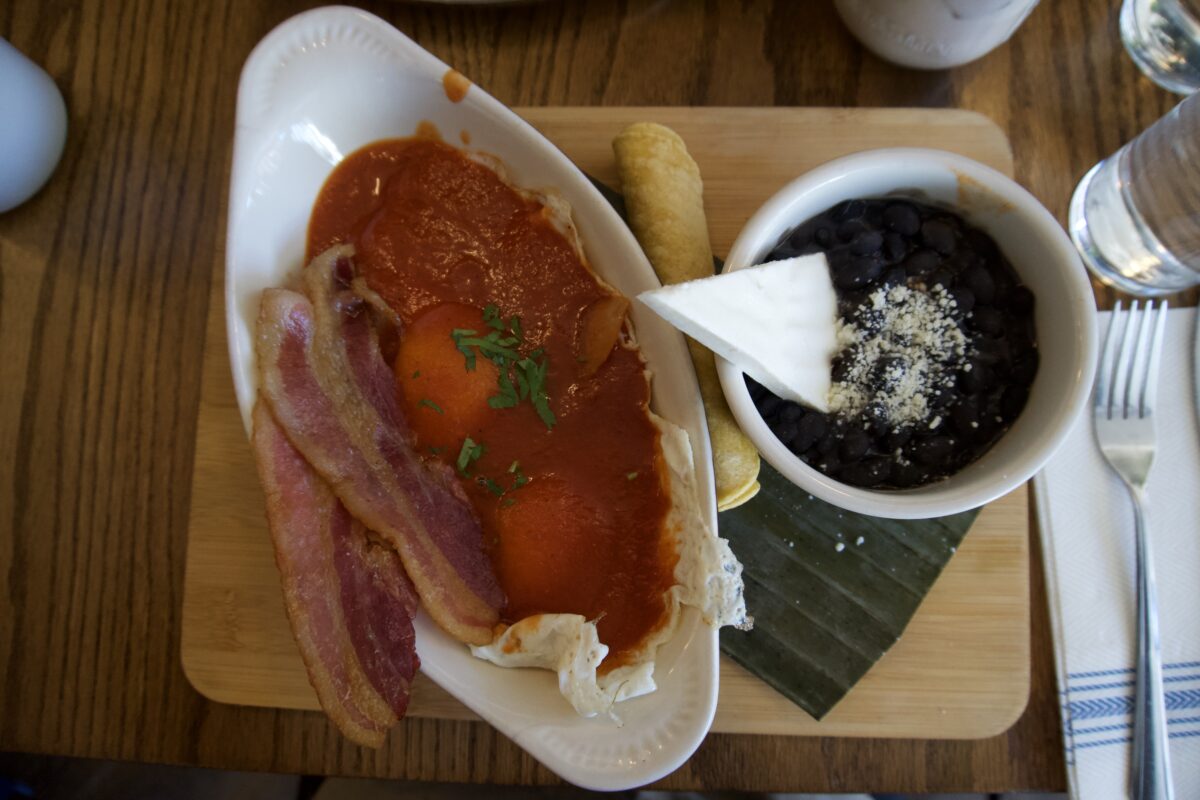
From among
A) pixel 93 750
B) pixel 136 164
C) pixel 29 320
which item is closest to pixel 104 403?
pixel 29 320

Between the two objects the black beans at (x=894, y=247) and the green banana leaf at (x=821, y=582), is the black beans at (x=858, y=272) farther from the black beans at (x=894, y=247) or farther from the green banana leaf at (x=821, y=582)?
the green banana leaf at (x=821, y=582)

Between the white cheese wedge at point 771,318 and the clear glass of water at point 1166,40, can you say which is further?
the clear glass of water at point 1166,40

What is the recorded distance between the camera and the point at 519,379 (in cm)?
142

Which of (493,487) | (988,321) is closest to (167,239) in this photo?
(493,487)

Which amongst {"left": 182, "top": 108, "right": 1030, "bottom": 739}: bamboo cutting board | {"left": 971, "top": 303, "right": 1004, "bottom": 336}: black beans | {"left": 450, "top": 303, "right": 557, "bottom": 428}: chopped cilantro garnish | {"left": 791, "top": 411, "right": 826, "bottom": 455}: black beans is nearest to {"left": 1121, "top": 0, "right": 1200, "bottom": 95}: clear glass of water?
{"left": 182, "top": 108, "right": 1030, "bottom": 739}: bamboo cutting board

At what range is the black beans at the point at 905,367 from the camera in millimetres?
1284

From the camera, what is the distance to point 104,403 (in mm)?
1739

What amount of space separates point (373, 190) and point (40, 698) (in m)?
1.31

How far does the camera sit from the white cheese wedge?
118 centimetres

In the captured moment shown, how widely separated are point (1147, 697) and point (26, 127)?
99.3 inches

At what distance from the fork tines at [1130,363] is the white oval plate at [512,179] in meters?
0.85

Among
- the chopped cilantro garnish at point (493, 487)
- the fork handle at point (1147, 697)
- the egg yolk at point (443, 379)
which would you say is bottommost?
the fork handle at point (1147, 697)

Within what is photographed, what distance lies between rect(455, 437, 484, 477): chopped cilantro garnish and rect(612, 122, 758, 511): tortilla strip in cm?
42

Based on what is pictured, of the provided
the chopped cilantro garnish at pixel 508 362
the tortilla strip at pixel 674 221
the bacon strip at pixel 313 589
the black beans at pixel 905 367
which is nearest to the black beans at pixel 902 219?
the black beans at pixel 905 367
